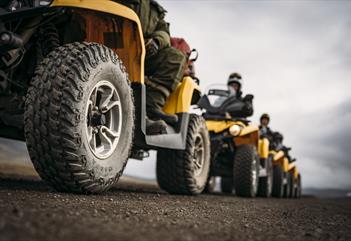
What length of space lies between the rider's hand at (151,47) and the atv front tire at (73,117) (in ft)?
2.57

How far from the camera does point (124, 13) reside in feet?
8.71

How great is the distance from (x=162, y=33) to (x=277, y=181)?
7.17 m

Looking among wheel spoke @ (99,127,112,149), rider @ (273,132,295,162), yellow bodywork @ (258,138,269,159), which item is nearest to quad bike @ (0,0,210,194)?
wheel spoke @ (99,127,112,149)

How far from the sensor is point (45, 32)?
2.76 m

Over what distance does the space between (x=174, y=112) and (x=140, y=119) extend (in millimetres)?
1008

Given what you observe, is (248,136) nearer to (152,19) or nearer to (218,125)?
(218,125)

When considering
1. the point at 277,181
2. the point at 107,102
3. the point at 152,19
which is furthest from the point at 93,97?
the point at 277,181

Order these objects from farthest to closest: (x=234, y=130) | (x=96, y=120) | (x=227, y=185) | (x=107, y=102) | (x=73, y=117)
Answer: (x=227, y=185), (x=234, y=130), (x=107, y=102), (x=96, y=120), (x=73, y=117)

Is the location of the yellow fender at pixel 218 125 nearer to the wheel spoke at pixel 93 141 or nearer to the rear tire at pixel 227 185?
the wheel spoke at pixel 93 141

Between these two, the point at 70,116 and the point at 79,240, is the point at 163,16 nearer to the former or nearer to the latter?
the point at 70,116

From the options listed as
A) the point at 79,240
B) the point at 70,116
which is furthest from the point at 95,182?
the point at 79,240

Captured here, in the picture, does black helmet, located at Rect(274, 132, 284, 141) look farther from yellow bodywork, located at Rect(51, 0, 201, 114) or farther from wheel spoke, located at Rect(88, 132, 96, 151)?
wheel spoke, located at Rect(88, 132, 96, 151)

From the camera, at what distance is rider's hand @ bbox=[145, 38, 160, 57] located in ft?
10.9

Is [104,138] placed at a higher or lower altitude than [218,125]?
lower
